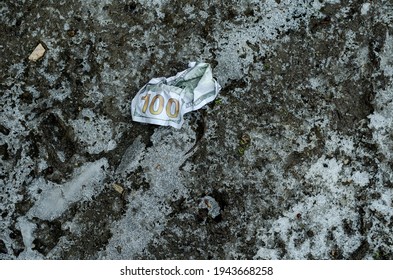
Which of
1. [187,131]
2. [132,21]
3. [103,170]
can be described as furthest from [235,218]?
[132,21]

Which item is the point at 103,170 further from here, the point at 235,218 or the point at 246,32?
the point at 246,32

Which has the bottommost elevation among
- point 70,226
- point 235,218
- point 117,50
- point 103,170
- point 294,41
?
point 235,218

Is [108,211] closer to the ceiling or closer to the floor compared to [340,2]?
closer to the floor

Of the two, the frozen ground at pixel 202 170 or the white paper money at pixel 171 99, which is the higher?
the white paper money at pixel 171 99

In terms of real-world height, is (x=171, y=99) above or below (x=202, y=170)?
above

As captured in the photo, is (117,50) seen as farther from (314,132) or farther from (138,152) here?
(314,132)

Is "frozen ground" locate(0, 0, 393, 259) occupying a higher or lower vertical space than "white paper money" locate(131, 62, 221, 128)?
lower

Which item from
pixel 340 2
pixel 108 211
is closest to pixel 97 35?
pixel 108 211
